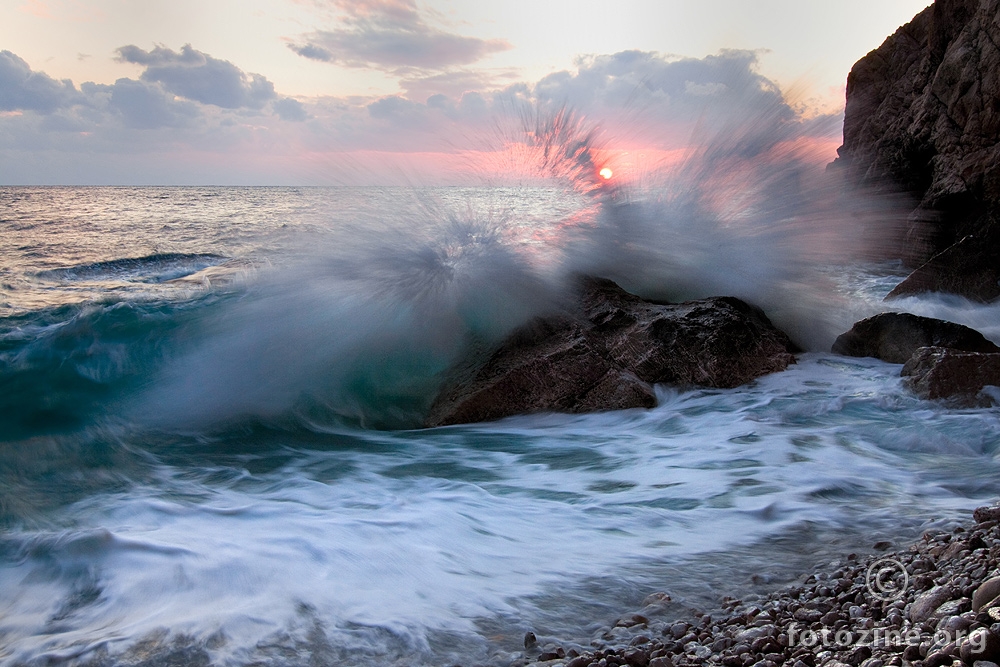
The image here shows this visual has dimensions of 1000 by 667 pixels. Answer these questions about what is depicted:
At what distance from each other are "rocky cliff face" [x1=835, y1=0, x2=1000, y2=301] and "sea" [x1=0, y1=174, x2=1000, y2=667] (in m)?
1.72

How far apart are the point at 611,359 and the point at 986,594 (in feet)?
10.7

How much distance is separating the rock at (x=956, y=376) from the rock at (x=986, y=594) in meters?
2.94

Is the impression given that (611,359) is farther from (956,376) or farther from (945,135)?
(945,135)

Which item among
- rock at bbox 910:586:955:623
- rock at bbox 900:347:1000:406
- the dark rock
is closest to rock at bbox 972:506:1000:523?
rock at bbox 910:586:955:623

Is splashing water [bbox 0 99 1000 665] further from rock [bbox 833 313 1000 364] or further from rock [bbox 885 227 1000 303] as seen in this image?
rock [bbox 885 227 1000 303]

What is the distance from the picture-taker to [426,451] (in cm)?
428

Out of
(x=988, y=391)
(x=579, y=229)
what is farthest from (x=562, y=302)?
(x=988, y=391)

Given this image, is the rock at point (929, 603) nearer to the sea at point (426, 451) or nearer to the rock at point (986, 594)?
the rock at point (986, 594)

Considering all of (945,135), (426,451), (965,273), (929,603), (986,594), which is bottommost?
(426,451)

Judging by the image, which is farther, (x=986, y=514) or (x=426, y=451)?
(x=426, y=451)

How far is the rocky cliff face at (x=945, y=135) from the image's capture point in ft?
24.5

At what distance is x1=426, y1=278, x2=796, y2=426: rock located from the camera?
472 cm

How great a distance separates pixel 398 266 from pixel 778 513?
3980 millimetres

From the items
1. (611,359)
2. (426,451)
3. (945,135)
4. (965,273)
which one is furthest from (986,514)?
(945,135)
